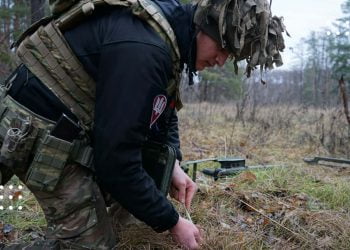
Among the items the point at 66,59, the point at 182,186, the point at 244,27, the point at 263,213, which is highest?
the point at 244,27

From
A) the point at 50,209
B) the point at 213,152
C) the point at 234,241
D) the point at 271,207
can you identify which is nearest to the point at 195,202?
the point at 271,207

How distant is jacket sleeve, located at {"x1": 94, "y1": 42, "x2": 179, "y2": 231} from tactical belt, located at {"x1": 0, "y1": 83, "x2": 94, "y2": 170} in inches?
9.2

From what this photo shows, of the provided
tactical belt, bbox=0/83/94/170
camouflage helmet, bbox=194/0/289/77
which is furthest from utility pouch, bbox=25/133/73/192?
camouflage helmet, bbox=194/0/289/77

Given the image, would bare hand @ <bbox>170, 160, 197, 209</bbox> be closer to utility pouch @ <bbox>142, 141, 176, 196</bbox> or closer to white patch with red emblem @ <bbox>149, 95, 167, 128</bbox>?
utility pouch @ <bbox>142, 141, 176, 196</bbox>

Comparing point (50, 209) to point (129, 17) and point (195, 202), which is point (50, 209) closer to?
point (129, 17)

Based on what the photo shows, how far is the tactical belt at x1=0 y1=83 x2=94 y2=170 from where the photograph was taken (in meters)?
2.09

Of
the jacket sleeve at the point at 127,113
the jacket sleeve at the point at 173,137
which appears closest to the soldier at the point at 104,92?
the jacket sleeve at the point at 127,113

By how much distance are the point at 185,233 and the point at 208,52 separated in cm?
94

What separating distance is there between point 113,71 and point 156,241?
1.20 metres

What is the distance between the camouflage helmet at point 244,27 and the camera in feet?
6.78

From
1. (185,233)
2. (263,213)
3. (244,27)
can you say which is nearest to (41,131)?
(185,233)

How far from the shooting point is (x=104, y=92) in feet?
6.00

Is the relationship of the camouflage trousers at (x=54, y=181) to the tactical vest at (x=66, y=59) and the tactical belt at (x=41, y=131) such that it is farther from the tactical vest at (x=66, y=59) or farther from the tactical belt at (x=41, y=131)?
the tactical vest at (x=66, y=59)

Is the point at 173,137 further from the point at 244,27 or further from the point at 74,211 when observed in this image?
the point at 244,27
